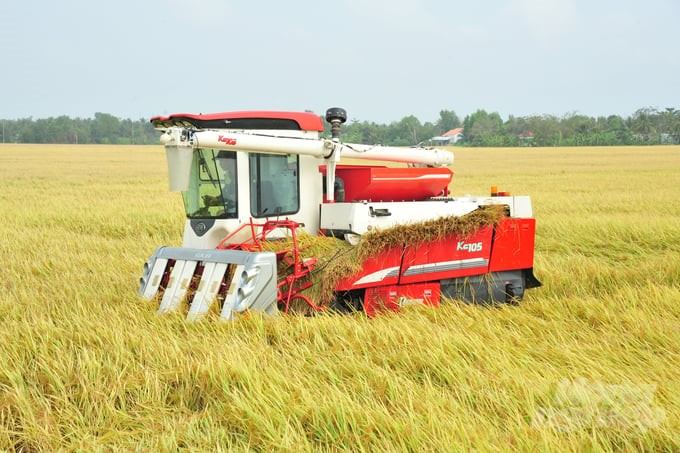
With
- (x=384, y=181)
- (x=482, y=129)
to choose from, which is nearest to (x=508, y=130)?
(x=482, y=129)

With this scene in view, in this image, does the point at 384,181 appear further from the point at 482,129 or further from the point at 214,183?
the point at 482,129

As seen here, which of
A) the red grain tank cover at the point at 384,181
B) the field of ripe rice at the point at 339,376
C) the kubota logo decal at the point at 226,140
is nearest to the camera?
the field of ripe rice at the point at 339,376

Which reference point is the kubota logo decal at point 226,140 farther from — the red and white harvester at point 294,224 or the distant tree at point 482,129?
the distant tree at point 482,129

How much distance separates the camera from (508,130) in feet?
255

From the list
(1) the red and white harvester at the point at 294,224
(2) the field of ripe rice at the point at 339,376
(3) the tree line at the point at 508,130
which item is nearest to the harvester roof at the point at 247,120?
(1) the red and white harvester at the point at 294,224

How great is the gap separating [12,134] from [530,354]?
89.0 m

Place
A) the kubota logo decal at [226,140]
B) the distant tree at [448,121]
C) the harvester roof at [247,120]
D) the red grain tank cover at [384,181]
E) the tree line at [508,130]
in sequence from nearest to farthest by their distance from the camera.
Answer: the kubota logo decal at [226,140]
the harvester roof at [247,120]
the red grain tank cover at [384,181]
the tree line at [508,130]
the distant tree at [448,121]

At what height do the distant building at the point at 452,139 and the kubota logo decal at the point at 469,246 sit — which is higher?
the kubota logo decal at the point at 469,246

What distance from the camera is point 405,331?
5059mm

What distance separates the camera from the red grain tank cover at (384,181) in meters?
7.12

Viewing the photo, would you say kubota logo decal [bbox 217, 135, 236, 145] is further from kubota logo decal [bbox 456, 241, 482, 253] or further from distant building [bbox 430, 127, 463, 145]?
distant building [bbox 430, 127, 463, 145]

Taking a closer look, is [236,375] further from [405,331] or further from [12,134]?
[12,134]

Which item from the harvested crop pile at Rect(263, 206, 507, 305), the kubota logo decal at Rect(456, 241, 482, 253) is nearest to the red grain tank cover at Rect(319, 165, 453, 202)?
the harvested crop pile at Rect(263, 206, 507, 305)

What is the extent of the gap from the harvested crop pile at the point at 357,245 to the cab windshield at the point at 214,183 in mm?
548
